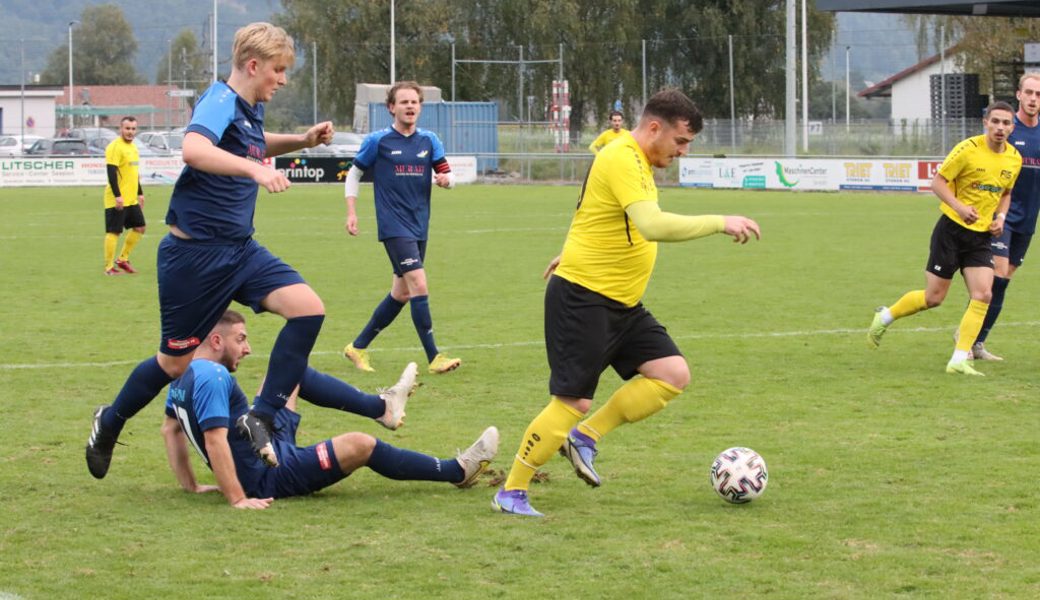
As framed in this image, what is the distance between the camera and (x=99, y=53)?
13125 cm

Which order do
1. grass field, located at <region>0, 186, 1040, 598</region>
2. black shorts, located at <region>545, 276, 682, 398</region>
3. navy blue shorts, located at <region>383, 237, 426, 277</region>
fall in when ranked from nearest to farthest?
grass field, located at <region>0, 186, 1040, 598</region>
black shorts, located at <region>545, 276, 682, 398</region>
navy blue shorts, located at <region>383, 237, 426, 277</region>

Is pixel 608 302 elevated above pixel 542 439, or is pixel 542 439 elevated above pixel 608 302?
pixel 608 302

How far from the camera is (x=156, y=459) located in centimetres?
741

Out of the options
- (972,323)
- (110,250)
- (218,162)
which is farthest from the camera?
(110,250)

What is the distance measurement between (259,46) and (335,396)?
5.66 feet

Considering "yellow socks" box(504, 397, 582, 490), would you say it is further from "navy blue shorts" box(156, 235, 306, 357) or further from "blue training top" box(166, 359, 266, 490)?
"navy blue shorts" box(156, 235, 306, 357)

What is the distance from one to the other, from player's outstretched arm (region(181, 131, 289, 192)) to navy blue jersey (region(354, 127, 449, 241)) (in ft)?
14.9

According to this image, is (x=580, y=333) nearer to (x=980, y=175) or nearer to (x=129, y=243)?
(x=980, y=175)

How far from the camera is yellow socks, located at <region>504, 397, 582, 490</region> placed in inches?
242

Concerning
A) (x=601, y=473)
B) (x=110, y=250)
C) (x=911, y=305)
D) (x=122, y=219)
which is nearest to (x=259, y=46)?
(x=601, y=473)

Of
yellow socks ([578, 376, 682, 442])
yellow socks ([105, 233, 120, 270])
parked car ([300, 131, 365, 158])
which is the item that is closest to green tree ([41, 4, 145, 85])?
parked car ([300, 131, 365, 158])

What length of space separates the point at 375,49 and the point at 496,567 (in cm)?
6303

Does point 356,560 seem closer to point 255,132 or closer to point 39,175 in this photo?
point 255,132

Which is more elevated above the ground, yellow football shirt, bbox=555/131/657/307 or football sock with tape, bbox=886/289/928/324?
yellow football shirt, bbox=555/131/657/307
